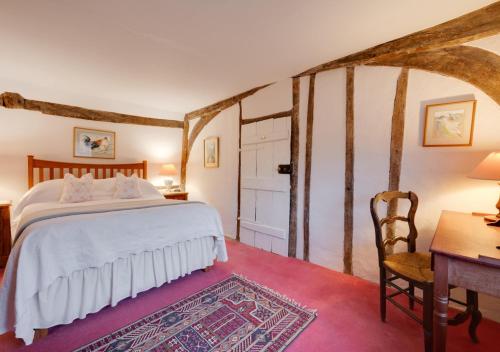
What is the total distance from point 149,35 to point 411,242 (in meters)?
3.13

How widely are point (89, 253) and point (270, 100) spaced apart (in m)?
2.87

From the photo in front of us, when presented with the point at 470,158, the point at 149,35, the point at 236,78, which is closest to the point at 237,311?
the point at 470,158

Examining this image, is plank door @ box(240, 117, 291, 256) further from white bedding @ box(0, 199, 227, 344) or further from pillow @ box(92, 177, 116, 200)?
pillow @ box(92, 177, 116, 200)

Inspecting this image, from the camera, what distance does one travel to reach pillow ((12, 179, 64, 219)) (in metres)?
3.00

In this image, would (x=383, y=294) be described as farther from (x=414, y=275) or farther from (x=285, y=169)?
(x=285, y=169)

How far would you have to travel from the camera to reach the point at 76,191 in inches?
121

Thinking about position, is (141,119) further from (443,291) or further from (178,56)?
(443,291)

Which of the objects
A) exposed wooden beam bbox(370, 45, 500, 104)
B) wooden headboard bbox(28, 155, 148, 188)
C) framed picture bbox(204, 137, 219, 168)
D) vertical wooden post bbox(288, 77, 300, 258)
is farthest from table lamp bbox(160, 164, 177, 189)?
exposed wooden beam bbox(370, 45, 500, 104)

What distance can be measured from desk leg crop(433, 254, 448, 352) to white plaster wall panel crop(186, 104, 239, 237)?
307 centimetres

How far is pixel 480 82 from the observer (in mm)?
1828

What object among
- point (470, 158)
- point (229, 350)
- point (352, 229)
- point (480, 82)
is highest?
point (480, 82)

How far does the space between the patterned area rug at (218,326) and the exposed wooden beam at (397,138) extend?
133 cm

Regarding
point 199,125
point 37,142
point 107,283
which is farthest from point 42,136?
point 107,283

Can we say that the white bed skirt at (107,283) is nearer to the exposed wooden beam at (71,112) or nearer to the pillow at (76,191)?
the pillow at (76,191)
